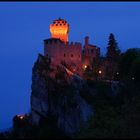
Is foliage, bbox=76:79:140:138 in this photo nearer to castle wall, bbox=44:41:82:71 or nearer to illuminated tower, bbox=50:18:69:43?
castle wall, bbox=44:41:82:71

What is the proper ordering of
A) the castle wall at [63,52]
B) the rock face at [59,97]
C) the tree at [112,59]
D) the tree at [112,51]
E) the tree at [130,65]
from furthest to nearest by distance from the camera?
the tree at [112,51], the castle wall at [63,52], the tree at [112,59], the tree at [130,65], the rock face at [59,97]

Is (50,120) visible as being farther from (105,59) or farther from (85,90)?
(105,59)

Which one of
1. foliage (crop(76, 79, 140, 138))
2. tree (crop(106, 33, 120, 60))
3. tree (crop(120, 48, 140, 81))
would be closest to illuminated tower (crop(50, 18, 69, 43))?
tree (crop(106, 33, 120, 60))

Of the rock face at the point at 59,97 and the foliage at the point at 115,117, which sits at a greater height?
the rock face at the point at 59,97

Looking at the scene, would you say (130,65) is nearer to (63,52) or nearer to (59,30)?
(63,52)

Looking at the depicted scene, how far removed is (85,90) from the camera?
6262cm

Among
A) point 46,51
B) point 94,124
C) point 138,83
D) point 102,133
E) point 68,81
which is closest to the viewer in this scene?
point 102,133

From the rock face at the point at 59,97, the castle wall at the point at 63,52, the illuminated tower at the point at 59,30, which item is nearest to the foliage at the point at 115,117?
the rock face at the point at 59,97

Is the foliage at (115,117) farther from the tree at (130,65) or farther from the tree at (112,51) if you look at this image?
the tree at (112,51)

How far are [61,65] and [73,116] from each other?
28.0 ft

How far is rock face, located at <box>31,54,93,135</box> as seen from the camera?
6131 centimetres

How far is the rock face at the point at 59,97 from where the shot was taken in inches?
2414

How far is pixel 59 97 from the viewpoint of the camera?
6538cm

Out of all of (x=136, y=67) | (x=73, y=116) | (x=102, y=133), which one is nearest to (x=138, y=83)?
(x=136, y=67)
